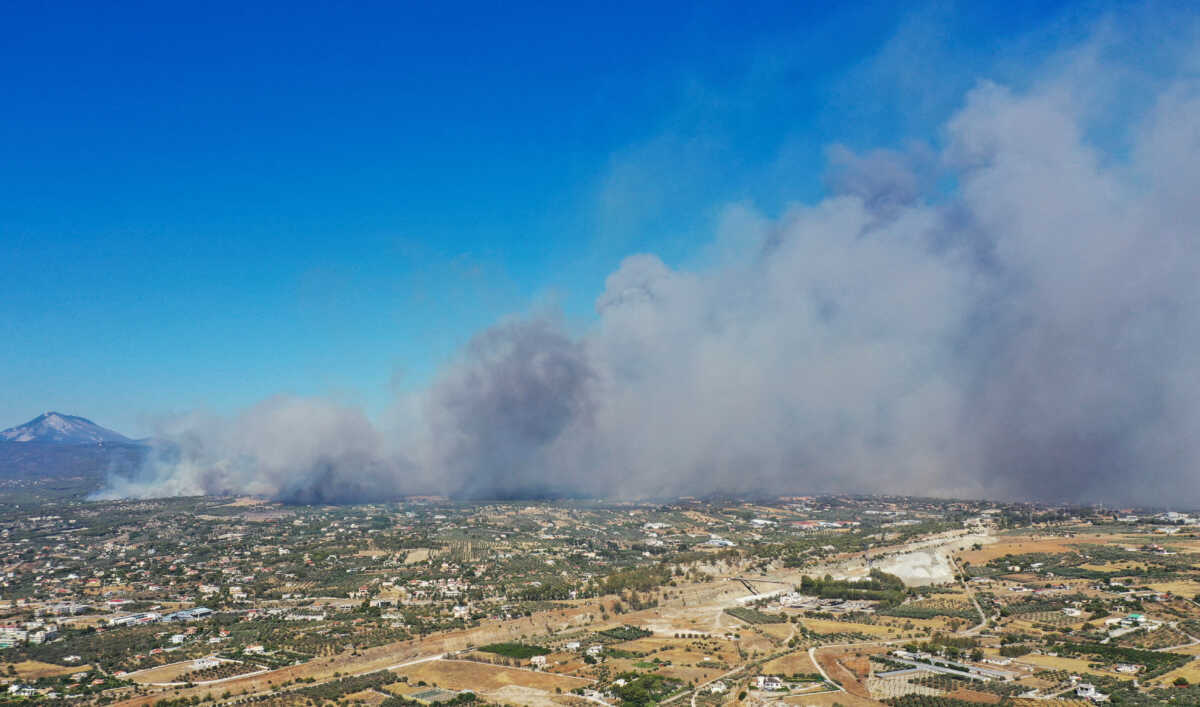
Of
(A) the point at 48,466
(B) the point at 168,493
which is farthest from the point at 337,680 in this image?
(A) the point at 48,466

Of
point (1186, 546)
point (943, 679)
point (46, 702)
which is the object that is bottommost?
point (46, 702)

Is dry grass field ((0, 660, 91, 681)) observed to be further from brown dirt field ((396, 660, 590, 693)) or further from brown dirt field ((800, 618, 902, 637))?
brown dirt field ((800, 618, 902, 637))

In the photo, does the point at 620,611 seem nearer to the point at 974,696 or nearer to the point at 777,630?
the point at 777,630

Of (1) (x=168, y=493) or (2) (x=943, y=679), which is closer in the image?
(2) (x=943, y=679)

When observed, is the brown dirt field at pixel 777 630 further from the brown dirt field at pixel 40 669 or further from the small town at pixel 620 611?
the brown dirt field at pixel 40 669

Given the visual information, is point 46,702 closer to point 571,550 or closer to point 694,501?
point 571,550

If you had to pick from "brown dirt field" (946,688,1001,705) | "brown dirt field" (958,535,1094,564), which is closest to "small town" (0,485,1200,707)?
"brown dirt field" (946,688,1001,705)
